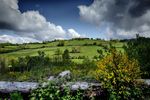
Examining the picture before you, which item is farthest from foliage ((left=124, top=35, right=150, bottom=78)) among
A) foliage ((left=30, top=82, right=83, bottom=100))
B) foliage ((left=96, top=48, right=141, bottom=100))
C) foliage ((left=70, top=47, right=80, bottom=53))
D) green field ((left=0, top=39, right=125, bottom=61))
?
foliage ((left=70, top=47, right=80, bottom=53))

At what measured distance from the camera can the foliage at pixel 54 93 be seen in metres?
13.8

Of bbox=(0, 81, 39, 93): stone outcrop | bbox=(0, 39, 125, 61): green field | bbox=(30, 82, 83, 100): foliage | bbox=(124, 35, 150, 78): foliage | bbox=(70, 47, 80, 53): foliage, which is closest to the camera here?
bbox=(30, 82, 83, 100): foliage

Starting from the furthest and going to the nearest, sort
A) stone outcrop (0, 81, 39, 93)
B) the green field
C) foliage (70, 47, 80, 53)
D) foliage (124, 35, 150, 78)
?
foliage (70, 47, 80, 53) < the green field < foliage (124, 35, 150, 78) < stone outcrop (0, 81, 39, 93)

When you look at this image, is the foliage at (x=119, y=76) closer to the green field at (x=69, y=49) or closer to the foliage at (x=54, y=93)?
the foliage at (x=54, y=93)

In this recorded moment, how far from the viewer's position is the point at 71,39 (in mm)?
105500

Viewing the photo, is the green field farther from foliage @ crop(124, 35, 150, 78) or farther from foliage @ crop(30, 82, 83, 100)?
foliage @ crop(30, 82, 83, 100)

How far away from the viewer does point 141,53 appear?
19703 mm

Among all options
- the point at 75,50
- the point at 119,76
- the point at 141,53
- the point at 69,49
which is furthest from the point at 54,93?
the point at 69,49

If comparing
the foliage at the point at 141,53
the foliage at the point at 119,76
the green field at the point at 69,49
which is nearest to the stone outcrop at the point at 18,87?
the foliage at the point at 119,76

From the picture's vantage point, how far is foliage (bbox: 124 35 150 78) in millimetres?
18781

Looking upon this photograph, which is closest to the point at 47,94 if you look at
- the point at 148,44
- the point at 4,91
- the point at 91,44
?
the point at 4,91

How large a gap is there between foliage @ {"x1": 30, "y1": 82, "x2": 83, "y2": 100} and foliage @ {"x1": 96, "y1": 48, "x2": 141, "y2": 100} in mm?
1508

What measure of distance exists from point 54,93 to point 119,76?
3072mm

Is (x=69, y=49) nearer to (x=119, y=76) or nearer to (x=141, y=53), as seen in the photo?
(x=141, y=53)
